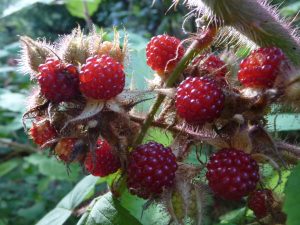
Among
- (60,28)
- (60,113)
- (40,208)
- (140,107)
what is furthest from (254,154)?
(60,28)

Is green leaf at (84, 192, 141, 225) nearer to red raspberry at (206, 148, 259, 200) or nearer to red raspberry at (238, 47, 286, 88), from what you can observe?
red raspberry at (206, 148, 259, 200)

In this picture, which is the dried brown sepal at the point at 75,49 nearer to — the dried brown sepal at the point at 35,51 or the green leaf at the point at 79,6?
the dried brown sepal at the point at 35,51

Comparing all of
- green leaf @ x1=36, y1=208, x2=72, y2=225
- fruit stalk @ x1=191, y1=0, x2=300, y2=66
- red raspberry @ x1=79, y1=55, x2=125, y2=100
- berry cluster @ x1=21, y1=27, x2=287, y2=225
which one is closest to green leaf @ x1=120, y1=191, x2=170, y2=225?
berry cluster @ x1=21, y1=27, x2=287, y2=225

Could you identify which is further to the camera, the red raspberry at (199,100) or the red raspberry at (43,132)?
the red raspberry at (43,132)

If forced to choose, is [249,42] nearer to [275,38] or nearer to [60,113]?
[275,38]

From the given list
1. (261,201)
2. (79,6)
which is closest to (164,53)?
(261,201)

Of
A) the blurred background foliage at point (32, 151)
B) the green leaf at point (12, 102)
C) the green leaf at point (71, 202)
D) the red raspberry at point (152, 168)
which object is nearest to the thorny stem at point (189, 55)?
the red raspberry at point (152, 168)
